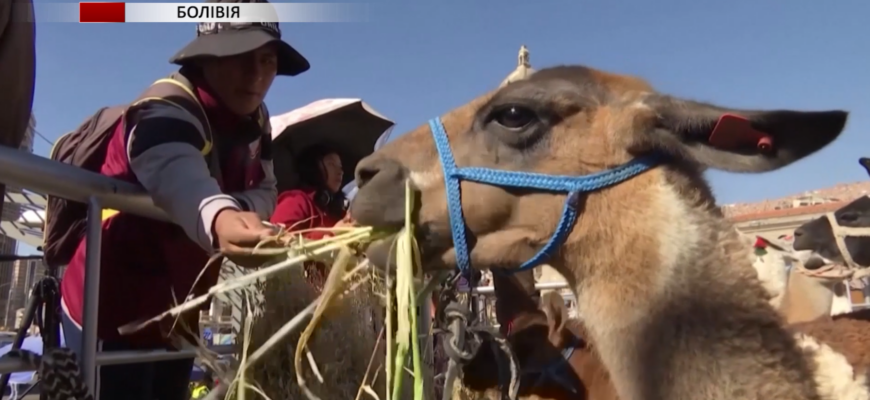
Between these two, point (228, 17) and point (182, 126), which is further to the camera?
point (228, 17)

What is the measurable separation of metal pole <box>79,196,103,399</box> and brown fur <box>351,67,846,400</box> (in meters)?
0.74

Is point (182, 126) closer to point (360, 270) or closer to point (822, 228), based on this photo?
point (360, 270)

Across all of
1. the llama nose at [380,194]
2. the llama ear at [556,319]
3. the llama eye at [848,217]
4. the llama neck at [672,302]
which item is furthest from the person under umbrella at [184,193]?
the llama eye at [848,217]

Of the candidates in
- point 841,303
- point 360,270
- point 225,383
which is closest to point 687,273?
point 360,270

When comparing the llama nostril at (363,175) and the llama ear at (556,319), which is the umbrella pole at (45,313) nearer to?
the llama nostril at (363,175)

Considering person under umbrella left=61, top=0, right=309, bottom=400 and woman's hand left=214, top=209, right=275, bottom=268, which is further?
person under umbrella left=61, top=0, right=309, bottom=400

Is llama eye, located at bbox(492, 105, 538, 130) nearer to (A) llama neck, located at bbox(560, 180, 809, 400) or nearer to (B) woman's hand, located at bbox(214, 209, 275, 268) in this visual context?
(A) llama neck, located at bbox(560, 180, 809, 400)

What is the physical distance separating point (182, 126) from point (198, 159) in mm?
148

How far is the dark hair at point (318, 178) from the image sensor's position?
3895mm

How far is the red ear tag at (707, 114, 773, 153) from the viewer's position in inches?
80.1

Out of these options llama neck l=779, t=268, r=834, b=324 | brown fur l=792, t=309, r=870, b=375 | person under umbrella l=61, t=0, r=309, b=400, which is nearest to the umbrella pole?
person under umbrella l=61, t=0, r=309, b=400

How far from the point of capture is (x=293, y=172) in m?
4.09

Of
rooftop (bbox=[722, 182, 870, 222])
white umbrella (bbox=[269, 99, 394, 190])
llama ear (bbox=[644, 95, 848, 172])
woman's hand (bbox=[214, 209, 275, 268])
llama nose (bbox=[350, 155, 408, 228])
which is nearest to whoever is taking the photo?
woman's hand (bbox=[214, 209, 275, 268])

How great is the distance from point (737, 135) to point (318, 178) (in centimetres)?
240
